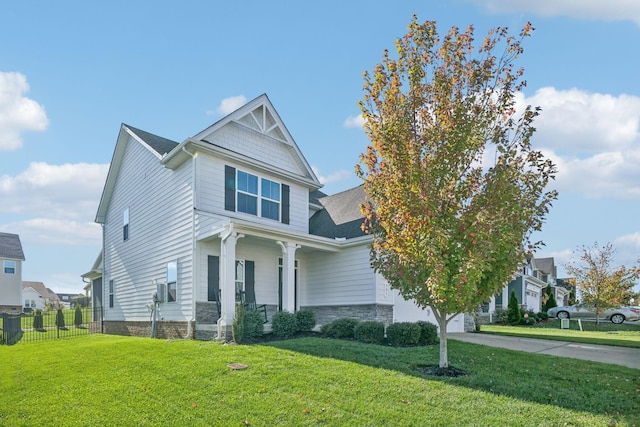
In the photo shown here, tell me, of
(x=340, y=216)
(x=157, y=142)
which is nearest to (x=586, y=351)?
(x=340, y=216)

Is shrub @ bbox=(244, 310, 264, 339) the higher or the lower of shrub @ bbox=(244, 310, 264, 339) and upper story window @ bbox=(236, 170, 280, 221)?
the lower

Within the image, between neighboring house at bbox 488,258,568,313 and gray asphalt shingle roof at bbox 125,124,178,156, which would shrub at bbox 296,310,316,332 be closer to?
gray asphalt shingle roof at bbox 125,124,178,156

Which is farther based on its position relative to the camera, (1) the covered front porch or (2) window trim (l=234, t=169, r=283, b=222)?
(2) window trim (l=234, t=169, r=283, b=222)

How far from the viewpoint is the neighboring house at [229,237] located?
1310 cm

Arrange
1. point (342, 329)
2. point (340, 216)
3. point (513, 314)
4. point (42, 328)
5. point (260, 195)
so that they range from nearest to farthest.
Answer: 1. point (342, 329)
2. point (260, 195)
3. point (340, 216)
4. point (42, 328)
5. point (513, 314)

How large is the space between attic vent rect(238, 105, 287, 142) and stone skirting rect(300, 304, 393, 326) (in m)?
6.63

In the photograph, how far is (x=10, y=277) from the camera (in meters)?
34.3

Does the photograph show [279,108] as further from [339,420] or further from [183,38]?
[339,420]

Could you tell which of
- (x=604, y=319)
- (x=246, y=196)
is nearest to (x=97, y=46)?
(x=246, y=196)

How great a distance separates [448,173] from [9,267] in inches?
1493

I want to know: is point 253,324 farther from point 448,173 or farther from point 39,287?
point 39,287

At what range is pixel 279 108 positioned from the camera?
16.5 meters

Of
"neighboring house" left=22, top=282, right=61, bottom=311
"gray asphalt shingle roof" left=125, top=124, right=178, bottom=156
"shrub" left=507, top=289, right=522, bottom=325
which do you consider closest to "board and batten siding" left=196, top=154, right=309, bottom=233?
"gray asphalt shingle roof" left=125, top=124, right=178, bottom=156

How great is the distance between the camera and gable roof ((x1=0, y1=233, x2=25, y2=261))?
113ft
